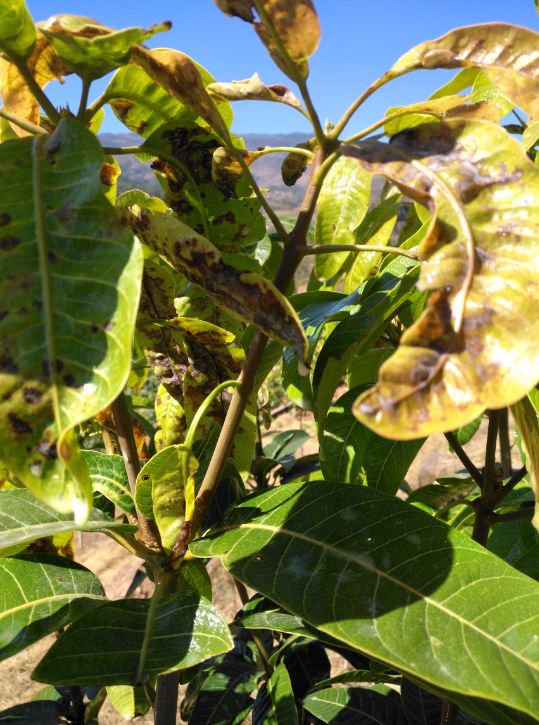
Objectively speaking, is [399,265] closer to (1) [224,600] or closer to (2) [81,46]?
(2) [81,46]

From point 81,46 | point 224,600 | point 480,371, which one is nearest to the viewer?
point 480,371

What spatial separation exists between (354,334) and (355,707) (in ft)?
3.04

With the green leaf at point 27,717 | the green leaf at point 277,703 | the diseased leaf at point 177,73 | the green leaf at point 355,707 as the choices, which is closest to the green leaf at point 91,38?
the diseased leaf at point 177,73

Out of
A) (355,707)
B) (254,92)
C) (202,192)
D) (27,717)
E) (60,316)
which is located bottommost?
(355,707)

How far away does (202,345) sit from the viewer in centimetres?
96

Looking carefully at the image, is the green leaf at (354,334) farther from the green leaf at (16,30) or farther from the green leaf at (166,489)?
the green leaf at (16,30)

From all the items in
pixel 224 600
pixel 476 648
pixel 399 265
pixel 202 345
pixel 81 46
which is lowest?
pixel 224 600

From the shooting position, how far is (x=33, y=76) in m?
0.74

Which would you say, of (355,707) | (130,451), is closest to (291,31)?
(130,451)

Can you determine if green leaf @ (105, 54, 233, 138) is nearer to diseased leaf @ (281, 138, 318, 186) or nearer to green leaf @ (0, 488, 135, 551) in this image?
diseased leaf @ (281, 138, 318, 186)

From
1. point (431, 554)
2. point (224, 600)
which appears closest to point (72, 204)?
point (431, 554)

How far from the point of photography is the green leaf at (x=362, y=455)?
3.42ft

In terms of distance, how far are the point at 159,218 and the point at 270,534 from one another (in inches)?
15.6

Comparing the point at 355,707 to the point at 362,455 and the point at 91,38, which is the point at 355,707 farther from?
the point at 91,38
